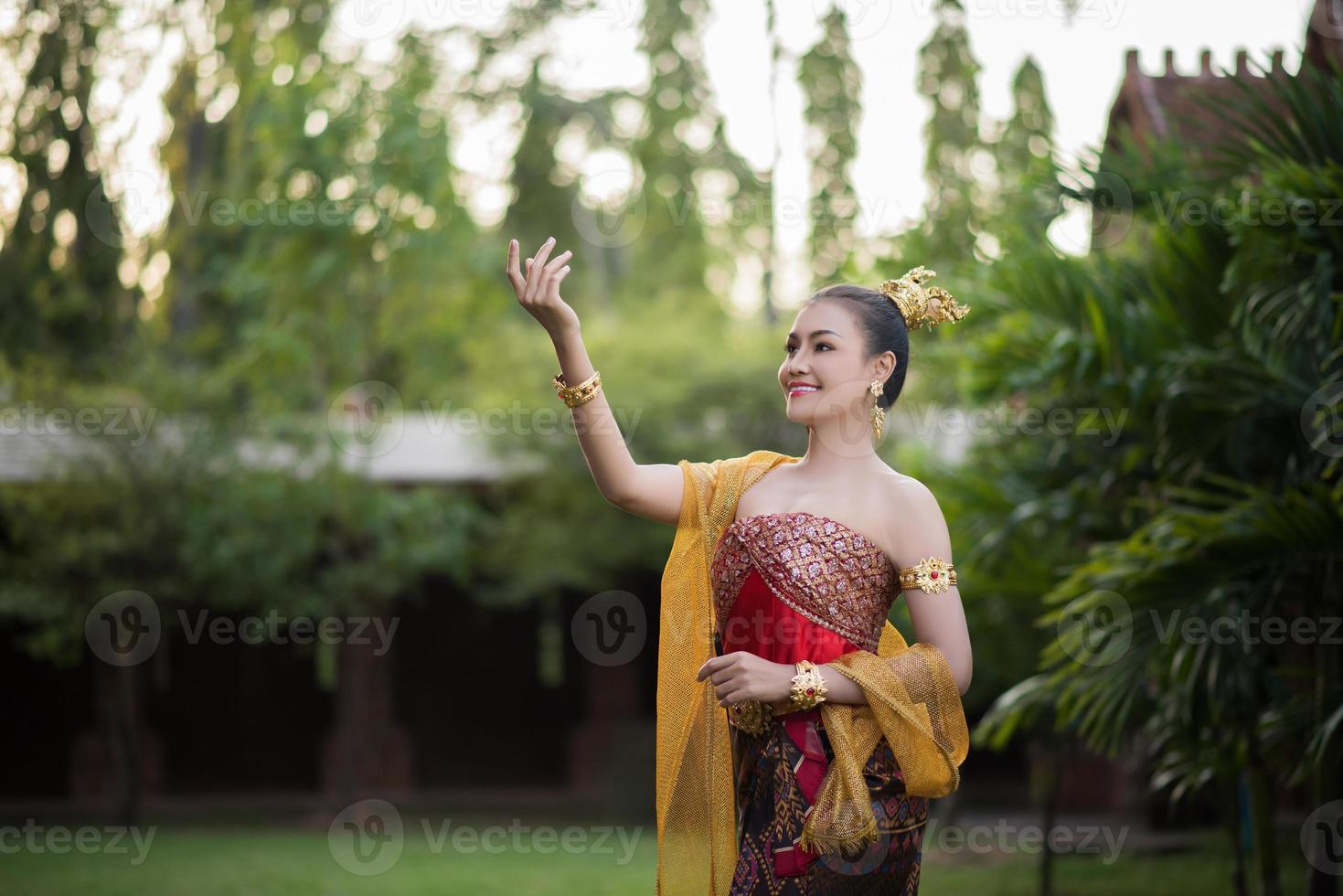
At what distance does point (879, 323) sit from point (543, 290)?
670 mm

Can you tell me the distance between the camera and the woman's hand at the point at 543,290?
2.39m

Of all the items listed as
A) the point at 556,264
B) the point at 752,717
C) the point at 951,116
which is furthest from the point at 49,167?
the point at 752,717

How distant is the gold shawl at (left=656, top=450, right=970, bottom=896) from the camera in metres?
2.49

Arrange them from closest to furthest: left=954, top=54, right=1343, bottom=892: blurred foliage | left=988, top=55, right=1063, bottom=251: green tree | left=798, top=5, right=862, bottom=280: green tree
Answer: left=954, top=54, right=1343, bottom=892: blurred foliage, left=988, top=55, right=1063, bottom=251: green tree, left=798, top=5, right=862, bottom=280: green tree

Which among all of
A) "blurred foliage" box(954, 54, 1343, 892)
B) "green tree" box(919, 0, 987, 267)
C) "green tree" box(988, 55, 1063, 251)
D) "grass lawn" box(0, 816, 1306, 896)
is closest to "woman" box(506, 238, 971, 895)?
"blurred foliage" box(954, 54, 1343, 892)

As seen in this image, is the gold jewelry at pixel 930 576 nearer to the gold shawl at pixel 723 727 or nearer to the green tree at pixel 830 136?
the gold shawl at pixel 723 727

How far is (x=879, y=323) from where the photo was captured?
2.67m

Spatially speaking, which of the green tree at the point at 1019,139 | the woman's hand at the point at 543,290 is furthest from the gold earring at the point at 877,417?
the green tree at the point at 1019,139

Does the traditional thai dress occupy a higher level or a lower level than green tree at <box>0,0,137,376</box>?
lower

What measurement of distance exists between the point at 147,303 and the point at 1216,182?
1232 cm

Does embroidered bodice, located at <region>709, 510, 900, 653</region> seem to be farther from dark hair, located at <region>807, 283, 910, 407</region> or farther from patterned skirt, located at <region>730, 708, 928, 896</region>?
dark hair, located at <region>807, 283, 910, 407</region>

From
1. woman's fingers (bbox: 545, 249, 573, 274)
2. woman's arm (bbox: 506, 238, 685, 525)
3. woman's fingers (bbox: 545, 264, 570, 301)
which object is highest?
woman's fingers (bbox: 545, 249, 573, 274)

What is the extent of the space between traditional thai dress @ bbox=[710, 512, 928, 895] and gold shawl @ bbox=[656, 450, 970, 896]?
4cm

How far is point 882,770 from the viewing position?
100 inches
